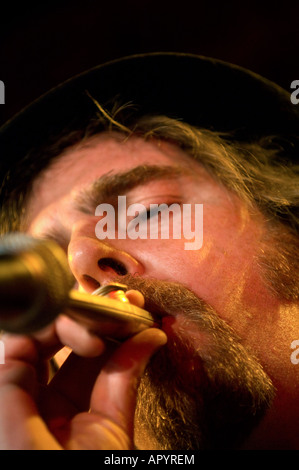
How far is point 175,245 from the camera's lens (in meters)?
1.07

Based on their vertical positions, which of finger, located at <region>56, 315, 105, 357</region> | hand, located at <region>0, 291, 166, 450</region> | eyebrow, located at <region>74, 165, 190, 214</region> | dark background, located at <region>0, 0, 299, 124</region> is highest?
dark background, located at <region>0, 0, 299, 124</region>

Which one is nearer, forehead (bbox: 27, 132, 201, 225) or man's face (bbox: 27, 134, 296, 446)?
man's face (bbox: 27, 134, 296, 446)

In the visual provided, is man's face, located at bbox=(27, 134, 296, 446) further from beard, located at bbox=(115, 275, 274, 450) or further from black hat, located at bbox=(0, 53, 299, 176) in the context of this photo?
black hat, located at bbox=(0, 53, 299, 176)

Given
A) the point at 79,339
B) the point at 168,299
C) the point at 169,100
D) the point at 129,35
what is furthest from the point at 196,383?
the point at 129,35

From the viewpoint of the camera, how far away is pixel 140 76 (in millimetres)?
1387

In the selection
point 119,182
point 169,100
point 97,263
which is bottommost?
point 97,263

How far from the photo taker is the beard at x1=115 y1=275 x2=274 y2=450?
0.88m

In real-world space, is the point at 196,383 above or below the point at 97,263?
below

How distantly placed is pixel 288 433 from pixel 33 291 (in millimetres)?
791

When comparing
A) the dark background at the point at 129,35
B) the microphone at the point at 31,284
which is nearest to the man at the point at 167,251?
the microphone at the point at 31,284

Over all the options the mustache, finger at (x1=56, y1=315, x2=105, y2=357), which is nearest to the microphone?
finger at (x1=56, y1=315, x2=105, y2=357)

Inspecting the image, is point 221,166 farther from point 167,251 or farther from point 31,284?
point 31,284

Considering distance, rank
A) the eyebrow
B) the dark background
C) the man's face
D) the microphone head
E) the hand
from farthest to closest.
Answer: the dark background
the eyebrow
the man's face
the hand
the microphone head

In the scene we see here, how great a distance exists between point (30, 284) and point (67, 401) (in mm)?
496
